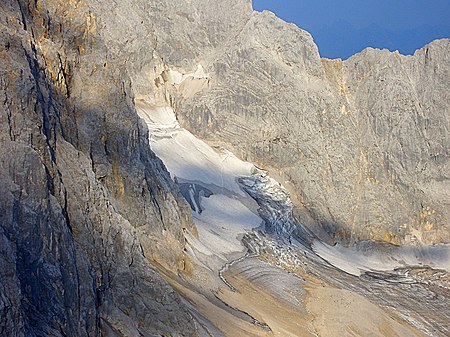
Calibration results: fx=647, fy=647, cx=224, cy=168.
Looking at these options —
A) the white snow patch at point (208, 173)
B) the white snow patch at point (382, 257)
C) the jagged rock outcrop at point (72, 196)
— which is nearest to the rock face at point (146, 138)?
the jagged rock outcrop at point (72, 196)

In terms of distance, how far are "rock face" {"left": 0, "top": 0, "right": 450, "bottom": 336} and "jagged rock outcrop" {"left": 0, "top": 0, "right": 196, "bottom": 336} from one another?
0.04 metres

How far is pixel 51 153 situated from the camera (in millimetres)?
13711

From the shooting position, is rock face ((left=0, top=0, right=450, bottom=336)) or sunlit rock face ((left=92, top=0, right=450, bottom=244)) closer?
rock face ((left=0, top=0, right=450, bottom=336))

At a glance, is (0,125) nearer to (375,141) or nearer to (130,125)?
(130,125)

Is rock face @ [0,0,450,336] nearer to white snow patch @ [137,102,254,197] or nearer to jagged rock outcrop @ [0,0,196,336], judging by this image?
jagged rock outcrop @ [0,0,196,336]

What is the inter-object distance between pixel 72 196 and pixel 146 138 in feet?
36.0

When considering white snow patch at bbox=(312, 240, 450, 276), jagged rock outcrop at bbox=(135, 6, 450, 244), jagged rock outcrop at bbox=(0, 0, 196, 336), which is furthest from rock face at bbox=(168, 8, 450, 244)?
jagged rock outcrop at bbox=(0, 0, 196, 336)

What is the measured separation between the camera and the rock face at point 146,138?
469 inches

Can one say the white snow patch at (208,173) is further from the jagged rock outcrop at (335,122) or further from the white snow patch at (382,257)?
the white snow patch at (382,257)

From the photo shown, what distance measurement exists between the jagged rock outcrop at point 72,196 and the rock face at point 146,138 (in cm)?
4

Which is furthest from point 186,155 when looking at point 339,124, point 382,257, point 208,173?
point 382,257

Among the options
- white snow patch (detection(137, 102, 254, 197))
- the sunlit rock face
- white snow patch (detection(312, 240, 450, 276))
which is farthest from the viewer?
the sunlit rock face

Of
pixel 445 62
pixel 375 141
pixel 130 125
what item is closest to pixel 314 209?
pixel 375 141

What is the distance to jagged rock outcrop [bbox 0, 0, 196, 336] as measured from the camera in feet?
36.3
